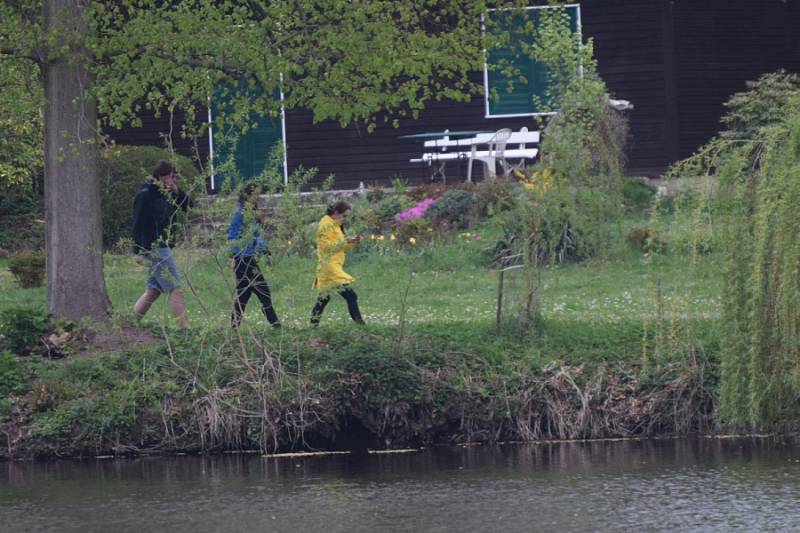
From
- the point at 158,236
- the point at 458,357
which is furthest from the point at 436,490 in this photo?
the point at 158,236

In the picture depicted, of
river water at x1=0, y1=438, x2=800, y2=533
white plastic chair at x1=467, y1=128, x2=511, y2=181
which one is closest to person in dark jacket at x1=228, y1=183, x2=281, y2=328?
river water at x1=0, y1=438, x2=800, y2=533

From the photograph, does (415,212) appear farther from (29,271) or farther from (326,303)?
(326,303)

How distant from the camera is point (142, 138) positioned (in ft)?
86.8

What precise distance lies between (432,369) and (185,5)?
4.63 metres

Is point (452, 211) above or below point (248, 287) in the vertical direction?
above

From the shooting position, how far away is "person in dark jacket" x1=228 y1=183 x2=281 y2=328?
1339 centimetres

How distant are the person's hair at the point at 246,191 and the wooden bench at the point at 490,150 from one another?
373 inches

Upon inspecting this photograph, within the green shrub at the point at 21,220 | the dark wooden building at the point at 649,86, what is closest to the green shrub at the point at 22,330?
the green shrub at the point at 21,220

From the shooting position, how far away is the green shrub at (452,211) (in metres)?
21.8

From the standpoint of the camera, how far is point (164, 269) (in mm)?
13852

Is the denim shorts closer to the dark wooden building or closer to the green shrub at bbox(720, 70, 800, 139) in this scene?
the green shrub at bbox(720, 70, 800, 139)

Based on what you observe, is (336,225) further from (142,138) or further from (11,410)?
(142,138)

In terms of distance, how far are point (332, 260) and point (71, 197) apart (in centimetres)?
270

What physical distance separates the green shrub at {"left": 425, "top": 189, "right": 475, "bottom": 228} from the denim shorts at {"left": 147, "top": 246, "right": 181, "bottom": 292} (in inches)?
313
